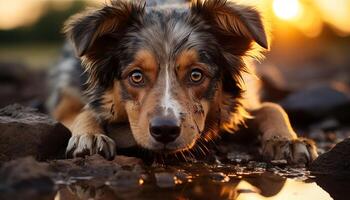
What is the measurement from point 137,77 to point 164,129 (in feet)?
2.64

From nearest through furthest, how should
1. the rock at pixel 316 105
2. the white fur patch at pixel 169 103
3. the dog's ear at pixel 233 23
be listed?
the white fur patch at pixel 169 103 < the dog's ear at pixel 233 23 < the rock at pixel 316 105

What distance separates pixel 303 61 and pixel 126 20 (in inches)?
670

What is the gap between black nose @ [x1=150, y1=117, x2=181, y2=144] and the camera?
4.91 meters

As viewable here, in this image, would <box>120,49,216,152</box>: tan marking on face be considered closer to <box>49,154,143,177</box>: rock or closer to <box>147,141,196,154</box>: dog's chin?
<box>147,141,196,154</box>: dog's chin

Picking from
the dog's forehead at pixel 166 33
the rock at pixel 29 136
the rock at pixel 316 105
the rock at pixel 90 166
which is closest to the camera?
the rock at pixel 90 166

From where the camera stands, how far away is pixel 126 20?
600 centimetres

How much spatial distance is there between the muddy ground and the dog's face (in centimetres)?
30

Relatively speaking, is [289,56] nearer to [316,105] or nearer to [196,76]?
[316,105]

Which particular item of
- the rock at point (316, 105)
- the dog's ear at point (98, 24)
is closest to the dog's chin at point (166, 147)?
the dog's ear at point (98, 24)

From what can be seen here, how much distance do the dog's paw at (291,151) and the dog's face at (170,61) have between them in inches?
19.6

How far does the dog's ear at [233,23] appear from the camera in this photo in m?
5.86

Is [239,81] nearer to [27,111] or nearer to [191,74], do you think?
[191,74]

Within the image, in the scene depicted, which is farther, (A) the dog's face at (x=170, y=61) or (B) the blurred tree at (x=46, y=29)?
(B) the blurred tree at (x=46, y=29)

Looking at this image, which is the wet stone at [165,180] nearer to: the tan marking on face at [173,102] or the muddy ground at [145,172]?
the muddy ground at [145,172]
